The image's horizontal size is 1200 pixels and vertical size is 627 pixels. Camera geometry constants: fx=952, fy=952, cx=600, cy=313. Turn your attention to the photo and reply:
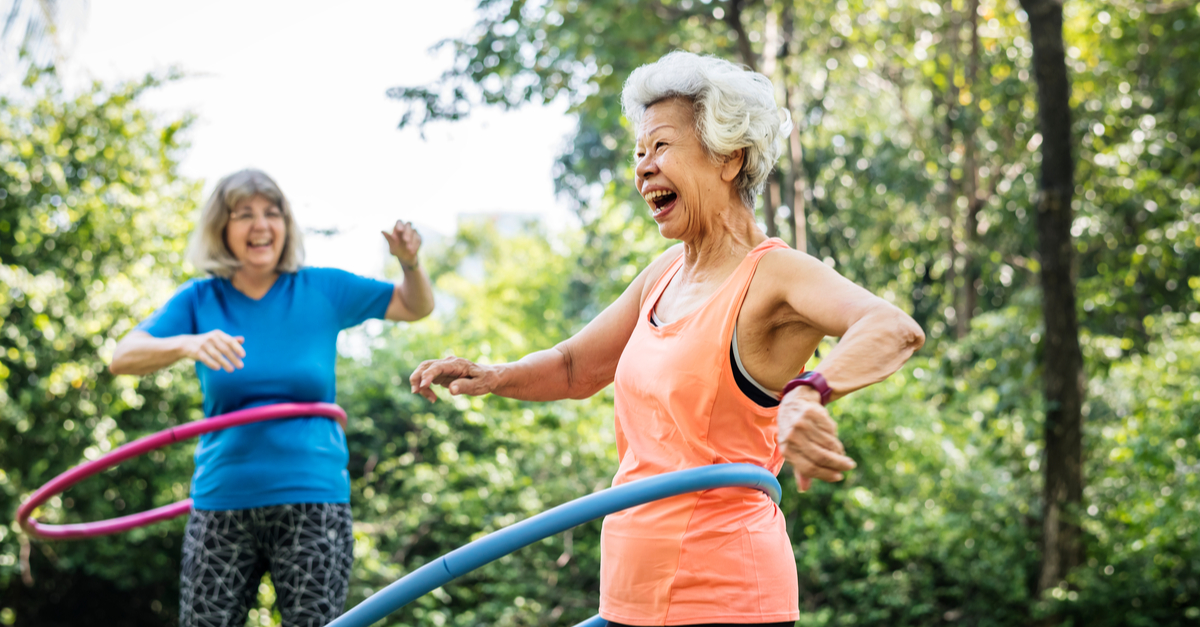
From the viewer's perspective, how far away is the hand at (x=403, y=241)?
2.88 metres

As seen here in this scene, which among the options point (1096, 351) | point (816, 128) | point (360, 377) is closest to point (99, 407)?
point (360, 377)

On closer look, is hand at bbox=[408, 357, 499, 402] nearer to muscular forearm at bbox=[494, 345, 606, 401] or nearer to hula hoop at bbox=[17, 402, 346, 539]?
muscular forearm at bbox=[494, 345, 606, 401]

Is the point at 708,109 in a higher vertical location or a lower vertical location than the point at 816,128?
lower

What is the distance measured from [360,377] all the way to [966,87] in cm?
786

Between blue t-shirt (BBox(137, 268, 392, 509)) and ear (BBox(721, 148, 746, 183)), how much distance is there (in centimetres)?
150

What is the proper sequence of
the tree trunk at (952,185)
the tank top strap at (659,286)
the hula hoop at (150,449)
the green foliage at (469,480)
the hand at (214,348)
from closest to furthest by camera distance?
the tank top strap at (659,286)
the hand at (214,348)
the hula hoop at (150,449)
the green foliage at (469,480)
the tree trunk at (952,185)

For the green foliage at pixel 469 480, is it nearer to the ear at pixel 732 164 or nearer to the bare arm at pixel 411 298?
the bare arm at pixel 411 298

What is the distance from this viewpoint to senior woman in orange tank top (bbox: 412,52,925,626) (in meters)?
1.58

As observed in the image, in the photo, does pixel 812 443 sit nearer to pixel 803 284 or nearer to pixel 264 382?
pixel 803 284

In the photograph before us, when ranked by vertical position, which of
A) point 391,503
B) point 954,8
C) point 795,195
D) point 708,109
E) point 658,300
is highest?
point 954,8

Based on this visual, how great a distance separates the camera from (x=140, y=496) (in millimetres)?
6152

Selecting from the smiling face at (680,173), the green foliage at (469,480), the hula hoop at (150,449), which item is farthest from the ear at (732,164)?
the green foliage at (469,480)

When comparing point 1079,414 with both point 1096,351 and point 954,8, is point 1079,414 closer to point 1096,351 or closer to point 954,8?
point 1096,351

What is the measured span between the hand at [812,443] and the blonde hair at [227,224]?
2030 millimetres
